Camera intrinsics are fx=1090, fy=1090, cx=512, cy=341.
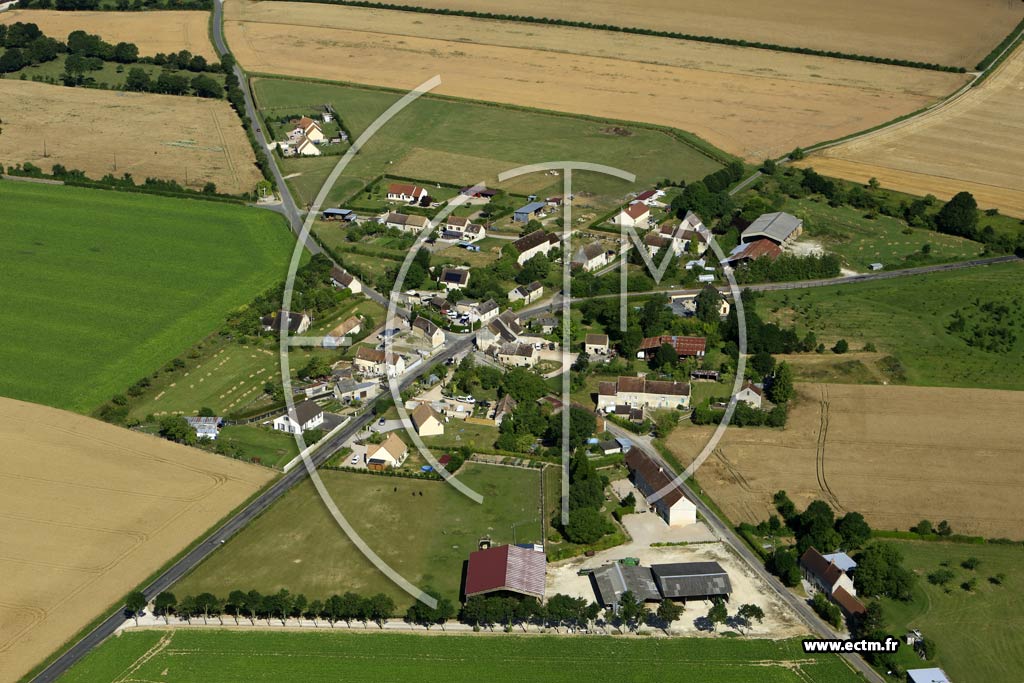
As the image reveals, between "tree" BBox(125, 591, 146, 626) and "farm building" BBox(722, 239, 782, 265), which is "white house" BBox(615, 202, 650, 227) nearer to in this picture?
"farm building" BBox(722, 239, 782, 265)

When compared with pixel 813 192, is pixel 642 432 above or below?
below

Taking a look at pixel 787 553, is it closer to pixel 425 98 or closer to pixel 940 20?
pixel 425 98

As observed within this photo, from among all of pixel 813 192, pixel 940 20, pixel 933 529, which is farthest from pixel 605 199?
pixel 940 20

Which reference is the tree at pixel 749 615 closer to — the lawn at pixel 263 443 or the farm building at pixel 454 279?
the lawn at pixel 263 443

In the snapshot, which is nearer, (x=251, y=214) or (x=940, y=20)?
(x=251, y=214)

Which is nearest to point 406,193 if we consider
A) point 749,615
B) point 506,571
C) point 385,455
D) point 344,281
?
point 344,281

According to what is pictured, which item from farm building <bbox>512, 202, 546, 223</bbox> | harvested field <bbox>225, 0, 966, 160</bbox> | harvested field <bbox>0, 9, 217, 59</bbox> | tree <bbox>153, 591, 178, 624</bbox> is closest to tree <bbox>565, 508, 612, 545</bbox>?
tree <bbox>153, 591, 178, 624</bbox>

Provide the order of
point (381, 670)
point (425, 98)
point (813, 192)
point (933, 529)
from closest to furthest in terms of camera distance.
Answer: point (381, 670) → point (933, 529) → point (813, 192) → point (425, 98)
